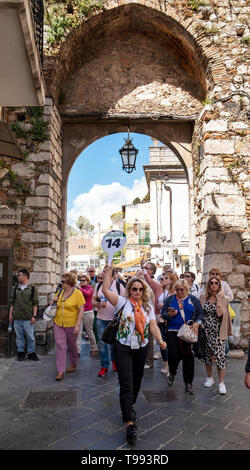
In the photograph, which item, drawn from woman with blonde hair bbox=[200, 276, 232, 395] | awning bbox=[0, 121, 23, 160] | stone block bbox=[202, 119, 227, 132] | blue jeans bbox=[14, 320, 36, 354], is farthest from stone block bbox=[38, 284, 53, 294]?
stone block bbox=[202, 119, 227, 132]

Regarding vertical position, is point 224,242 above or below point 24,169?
below

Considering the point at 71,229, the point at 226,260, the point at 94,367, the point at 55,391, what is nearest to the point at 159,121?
the point at 226,260

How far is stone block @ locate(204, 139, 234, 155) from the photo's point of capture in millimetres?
7695

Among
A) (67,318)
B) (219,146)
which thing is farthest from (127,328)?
(219,146)

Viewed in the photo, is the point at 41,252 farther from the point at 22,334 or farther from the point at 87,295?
the point at 22,334

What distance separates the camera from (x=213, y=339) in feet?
16.5

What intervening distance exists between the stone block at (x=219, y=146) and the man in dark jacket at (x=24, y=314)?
165 inches

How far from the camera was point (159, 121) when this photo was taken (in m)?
8.85

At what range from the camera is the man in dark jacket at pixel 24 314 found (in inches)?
263

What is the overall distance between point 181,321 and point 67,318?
168 centimetres

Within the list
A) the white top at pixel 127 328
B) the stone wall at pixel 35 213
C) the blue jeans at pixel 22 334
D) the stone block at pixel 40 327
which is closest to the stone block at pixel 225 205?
the stone wall at pixel 35 213

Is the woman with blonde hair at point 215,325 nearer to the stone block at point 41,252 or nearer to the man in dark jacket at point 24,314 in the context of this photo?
the man in dark jacket at point 24,314
